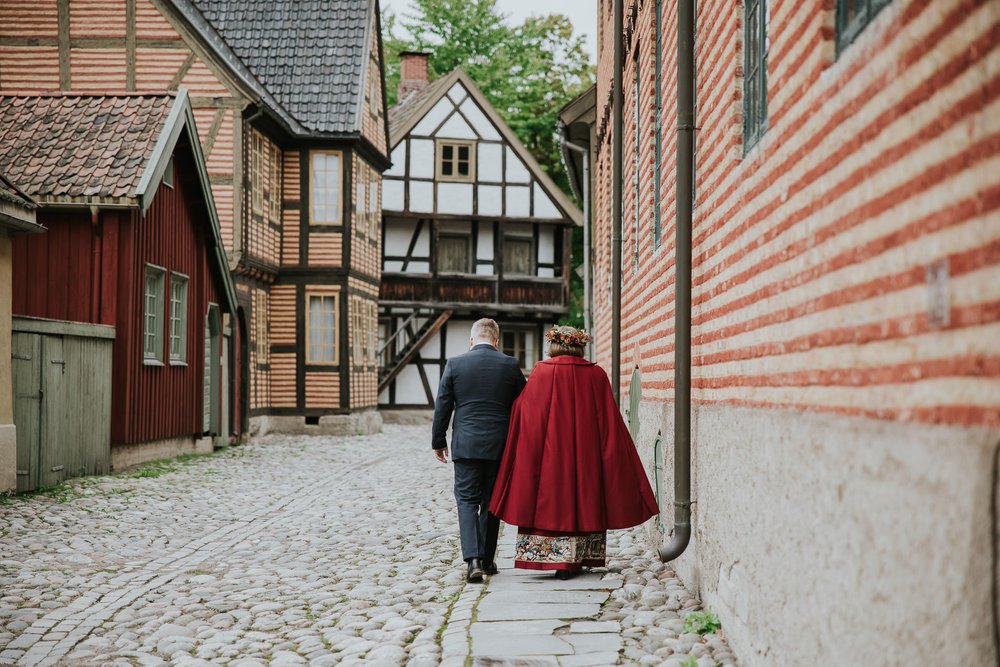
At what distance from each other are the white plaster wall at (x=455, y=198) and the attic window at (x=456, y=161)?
191 mm

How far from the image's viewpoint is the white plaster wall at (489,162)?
30.8m

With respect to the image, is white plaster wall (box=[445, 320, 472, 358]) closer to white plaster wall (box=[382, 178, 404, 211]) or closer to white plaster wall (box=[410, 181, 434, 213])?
white plaster wall (box=[410, 181, 434, 213])

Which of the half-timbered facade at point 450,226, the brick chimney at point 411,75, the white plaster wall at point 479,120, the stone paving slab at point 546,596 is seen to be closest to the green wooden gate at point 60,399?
the stone paving slab at point 546,596

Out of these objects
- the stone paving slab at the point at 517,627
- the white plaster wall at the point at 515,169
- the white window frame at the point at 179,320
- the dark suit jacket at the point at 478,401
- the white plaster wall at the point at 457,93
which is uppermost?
the white plaster wall at the point at 457,93

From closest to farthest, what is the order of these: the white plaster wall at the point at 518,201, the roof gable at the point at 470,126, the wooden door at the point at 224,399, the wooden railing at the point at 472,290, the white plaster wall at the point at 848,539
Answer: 1. the white plaster wall at the point at 848,539
2. the wooden door at the point at 224,399
3. the roof gable at the point at 470,126
4. the wooden railing at the point at 472,290
5. the white plaster wall at the point at 518,201

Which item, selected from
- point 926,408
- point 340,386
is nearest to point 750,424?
point 926,408

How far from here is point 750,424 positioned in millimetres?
4418

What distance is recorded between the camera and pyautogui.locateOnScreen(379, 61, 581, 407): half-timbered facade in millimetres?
30531

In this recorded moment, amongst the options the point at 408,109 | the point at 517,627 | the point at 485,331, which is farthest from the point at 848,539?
the point at 408,109

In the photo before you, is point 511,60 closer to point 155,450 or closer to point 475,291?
point 475,291

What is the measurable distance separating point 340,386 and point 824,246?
70.1 ft

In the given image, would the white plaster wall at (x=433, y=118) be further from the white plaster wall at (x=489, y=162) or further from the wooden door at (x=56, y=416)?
the wooden door at (x=56, y=416)

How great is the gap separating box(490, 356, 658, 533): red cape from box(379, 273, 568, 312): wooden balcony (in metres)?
23.6

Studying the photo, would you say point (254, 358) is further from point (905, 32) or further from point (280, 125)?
point (905, 32)
